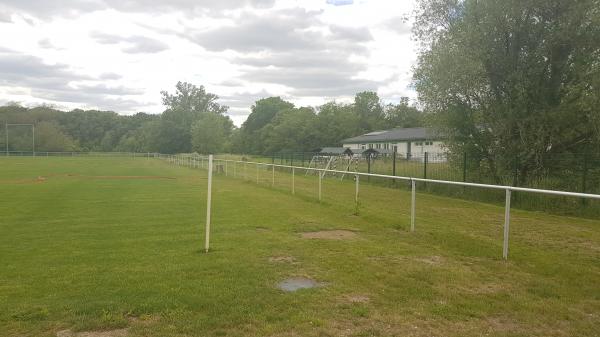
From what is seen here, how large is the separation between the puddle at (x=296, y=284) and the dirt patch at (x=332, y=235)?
10.3ft

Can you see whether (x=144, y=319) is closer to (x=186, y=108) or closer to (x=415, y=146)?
(x=415, y=146)

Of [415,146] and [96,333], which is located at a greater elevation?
[415,146]

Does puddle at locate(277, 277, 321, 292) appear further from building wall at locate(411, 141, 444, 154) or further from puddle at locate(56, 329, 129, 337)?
building wall at locate(411, 141, 444, 154)

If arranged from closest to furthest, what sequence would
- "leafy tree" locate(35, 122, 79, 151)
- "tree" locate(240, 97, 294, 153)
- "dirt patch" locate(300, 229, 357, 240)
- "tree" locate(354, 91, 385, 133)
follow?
"dirt patch" locate(300, 229, 357, 240) < "tree" locate(354, 91, 385, 133) < "leafy tree" locate(35, 122, 79, 151) < "tree" locate(240, 97, 294, 153)

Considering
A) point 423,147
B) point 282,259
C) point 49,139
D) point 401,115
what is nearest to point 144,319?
point 282,259

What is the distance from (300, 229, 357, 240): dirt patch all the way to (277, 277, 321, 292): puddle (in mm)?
3135

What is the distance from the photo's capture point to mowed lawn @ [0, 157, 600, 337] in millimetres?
4645

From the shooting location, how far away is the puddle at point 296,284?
5848 mm

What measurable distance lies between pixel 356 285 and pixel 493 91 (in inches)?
636

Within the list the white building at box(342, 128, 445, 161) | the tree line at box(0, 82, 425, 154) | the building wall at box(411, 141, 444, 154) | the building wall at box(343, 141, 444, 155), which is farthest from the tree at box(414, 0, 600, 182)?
the tree line at box(0, 82, 425, 154)

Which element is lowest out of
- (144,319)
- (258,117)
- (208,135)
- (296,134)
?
(144,319)

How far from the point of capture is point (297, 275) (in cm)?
646

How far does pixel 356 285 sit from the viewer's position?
19.6 ft

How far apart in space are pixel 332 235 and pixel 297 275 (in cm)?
332
